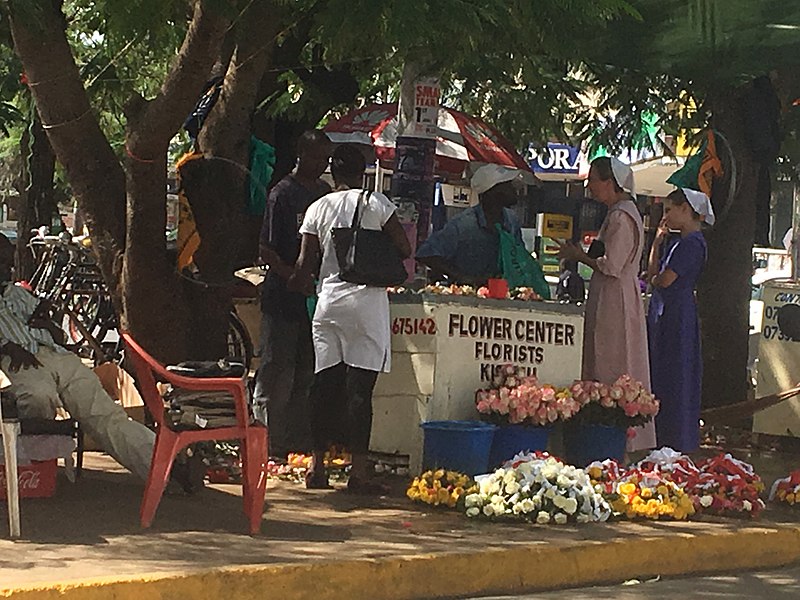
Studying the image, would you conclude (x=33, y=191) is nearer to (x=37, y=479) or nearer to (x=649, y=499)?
(x=37, y=479)

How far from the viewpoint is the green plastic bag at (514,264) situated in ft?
31.2

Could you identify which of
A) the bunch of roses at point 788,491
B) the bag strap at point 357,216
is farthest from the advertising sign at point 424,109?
the bunch of roses at point 788,491

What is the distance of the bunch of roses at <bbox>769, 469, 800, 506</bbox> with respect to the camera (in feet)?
28.5

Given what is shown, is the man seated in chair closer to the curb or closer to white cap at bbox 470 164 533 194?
the curb

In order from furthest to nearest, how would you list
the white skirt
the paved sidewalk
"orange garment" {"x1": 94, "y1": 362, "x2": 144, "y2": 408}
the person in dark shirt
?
"orange garment" {"x1": 94, "y1": 362, "x2": 144, "y2": 408}
the person in dark shirt
the white skirt
the paved sidewalk

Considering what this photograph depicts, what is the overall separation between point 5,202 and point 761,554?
33536 mm

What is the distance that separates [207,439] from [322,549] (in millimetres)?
746

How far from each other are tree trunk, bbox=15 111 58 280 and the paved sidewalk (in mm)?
9307

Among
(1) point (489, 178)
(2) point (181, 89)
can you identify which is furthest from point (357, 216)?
(1) point (489, 178)

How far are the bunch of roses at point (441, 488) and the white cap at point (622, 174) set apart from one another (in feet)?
8.02

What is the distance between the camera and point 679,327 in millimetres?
9875

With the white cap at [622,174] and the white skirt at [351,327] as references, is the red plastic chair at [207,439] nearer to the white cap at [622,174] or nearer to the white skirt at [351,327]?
the white skirt at [351,327]

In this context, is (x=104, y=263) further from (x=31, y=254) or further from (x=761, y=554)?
(x=31, y=254)

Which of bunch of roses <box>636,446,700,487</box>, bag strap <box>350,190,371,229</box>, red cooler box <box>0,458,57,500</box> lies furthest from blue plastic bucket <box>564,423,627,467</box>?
red cooler box <box>0,458,57,500</box>
